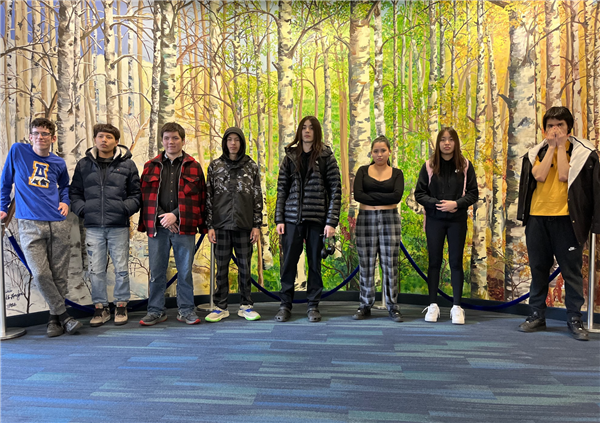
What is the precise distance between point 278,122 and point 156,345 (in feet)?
8.10

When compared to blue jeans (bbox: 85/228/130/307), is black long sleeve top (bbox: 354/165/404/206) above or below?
above

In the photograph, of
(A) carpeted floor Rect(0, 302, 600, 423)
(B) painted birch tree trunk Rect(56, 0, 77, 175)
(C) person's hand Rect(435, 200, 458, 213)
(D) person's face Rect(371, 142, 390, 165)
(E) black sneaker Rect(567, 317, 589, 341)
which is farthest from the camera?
(B) painted birch tree trunk Rect(56, 0, 77, 175)

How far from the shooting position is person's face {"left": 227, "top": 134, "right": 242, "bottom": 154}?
3221 millimetres

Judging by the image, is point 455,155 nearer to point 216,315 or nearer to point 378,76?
point 378,76

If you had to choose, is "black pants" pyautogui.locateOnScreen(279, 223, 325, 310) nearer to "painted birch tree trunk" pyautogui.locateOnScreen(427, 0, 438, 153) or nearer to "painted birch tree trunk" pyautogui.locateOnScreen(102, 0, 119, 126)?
"painted birch tree trunk" pyautogui.locateOnScreen(427, 0, 438, 153)

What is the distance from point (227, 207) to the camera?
3193 mm

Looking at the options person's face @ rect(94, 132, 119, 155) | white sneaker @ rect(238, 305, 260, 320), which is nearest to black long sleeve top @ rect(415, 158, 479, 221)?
white sneaker @ rect(238, 305, 260, 320)

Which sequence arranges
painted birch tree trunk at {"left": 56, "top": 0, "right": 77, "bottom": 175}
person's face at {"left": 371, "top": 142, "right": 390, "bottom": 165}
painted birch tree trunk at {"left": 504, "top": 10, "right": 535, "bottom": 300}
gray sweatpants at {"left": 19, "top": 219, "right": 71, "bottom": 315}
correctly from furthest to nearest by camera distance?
1. painted birch tree trunk at {"left": 504, "top": 10, "right": 535, "bottom": 300}
2. painted birch tree trunk at {"left": 56, "top": 0, "right": 77, "bottom": 175}
3. person's face at {"left": 371, "top": 142, "right": 390, "bottom": 165}
4. gray sweatpants at {"left": 19, "top": 219, "right": 71, "bottom": 315}

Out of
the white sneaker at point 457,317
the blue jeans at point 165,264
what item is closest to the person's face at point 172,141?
the blue jeans at point 165,264

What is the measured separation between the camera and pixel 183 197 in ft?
10.3

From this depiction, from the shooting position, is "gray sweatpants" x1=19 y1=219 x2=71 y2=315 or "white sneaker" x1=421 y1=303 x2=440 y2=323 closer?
"gray sweatpants" x1=19 y1=219 x2=71 y2=315

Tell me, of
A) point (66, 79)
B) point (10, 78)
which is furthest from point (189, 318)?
point (10, 78)

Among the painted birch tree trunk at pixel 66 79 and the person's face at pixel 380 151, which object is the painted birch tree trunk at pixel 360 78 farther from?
the painted birch tree trunk at pixel 66 79

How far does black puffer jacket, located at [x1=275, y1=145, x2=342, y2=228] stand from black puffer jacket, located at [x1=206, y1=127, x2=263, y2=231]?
8.8 inches
